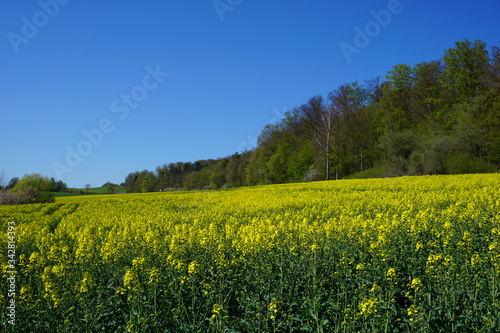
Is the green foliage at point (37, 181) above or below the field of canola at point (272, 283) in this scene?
above

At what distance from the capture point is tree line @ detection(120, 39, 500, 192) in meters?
33.4

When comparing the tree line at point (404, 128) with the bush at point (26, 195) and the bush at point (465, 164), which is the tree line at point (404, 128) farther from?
the bush at point (26, 195)

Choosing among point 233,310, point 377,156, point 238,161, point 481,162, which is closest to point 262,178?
point 238,161

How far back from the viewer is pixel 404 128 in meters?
43.3

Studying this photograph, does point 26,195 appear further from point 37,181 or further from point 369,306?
point 369,306

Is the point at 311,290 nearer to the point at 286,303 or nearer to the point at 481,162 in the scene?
the point at 286,303

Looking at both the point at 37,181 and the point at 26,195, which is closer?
the point at 26,195

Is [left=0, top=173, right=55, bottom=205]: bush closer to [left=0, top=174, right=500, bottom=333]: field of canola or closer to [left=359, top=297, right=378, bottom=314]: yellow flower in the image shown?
[left=0, top=174, right=500, bottom=333]: field of canola

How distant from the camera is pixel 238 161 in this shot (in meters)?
90.2

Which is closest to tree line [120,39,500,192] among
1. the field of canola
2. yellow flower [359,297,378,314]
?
the field of canola

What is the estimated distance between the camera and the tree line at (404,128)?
33.4 m

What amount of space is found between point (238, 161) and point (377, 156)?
49463 mm

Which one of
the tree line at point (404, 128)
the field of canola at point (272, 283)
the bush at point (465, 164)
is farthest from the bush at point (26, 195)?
the bush at point (465, 164)

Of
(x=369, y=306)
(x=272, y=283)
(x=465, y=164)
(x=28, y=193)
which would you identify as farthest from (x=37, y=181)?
(x=465, y=164)
